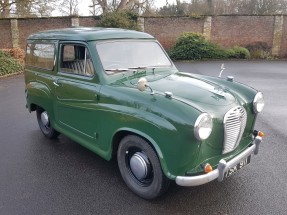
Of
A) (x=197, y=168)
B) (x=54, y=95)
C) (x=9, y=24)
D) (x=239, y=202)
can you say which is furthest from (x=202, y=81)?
(x=9, y=24)

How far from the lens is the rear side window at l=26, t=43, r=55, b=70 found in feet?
14.1

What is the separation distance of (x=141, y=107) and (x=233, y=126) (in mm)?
1017

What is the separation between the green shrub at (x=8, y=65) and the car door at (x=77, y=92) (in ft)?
32.7

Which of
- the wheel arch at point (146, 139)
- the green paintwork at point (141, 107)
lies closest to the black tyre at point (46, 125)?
the green paintwork at point (141, 107)

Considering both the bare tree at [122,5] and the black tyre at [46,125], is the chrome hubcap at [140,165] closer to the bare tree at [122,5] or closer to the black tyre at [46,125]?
the black tyre at [46,125]

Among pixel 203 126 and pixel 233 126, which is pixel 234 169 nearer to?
pixel 233 126

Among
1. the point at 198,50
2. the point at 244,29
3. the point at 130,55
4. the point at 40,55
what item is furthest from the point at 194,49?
the point at 130,55

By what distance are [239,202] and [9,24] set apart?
2138 centimetres

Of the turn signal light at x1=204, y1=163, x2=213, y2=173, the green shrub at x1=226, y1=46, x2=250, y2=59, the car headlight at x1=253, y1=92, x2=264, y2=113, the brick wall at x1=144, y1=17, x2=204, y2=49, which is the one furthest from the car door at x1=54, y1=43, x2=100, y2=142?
the brick wall at x1=144, y1=17, x2=204, y2=49

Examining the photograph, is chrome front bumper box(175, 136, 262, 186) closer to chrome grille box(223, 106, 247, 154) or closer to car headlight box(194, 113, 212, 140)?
chrome grille box(223, 106, 247, 154)

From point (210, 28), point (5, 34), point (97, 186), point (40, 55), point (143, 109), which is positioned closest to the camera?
point (143, 109)

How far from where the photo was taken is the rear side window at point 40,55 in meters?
4.29

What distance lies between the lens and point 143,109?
112 inches

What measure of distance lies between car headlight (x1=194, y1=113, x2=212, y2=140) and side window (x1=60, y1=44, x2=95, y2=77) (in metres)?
1.62
